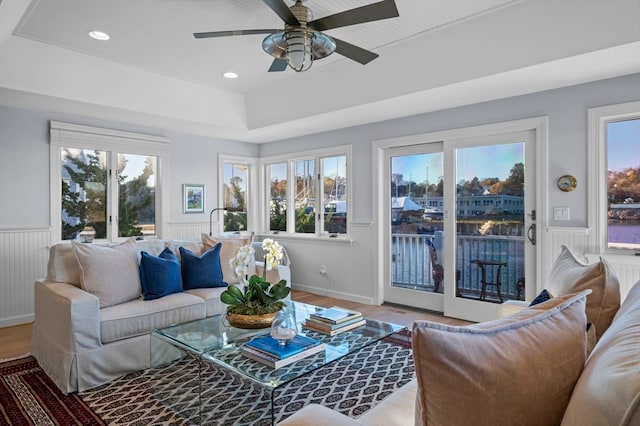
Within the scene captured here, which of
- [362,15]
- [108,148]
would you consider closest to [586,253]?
[362,15]

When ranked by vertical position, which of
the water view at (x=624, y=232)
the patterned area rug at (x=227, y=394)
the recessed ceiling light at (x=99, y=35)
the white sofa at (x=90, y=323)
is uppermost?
the recessed ceiling light at (x=99, y=35)

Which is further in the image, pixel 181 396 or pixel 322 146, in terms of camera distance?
pixel 322 146

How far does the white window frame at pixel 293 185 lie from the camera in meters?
5.16

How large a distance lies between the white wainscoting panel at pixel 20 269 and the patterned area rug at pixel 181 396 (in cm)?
135

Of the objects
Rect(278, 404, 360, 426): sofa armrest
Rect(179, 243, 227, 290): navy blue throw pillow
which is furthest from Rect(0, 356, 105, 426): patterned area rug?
Rect(278, 404, 360, 426): sofa armrest

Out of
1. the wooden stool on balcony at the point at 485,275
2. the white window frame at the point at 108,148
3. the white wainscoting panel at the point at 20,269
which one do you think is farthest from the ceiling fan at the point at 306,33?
the white wainscoting panel at the point at 20,269

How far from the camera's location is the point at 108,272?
9.68 feet

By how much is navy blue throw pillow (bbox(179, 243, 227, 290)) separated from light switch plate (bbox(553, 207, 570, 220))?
3.19 metres

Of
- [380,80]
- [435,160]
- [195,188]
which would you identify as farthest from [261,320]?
[195,188]

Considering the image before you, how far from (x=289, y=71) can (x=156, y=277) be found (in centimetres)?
256

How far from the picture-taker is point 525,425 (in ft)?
2.56

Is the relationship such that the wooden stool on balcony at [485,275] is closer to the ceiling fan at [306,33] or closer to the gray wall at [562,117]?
the gray wall at [562,117]

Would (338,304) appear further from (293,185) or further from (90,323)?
(90,323)

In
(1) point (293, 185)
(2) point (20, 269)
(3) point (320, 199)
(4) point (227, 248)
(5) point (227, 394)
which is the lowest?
Answer: (5) point (227, 394)
